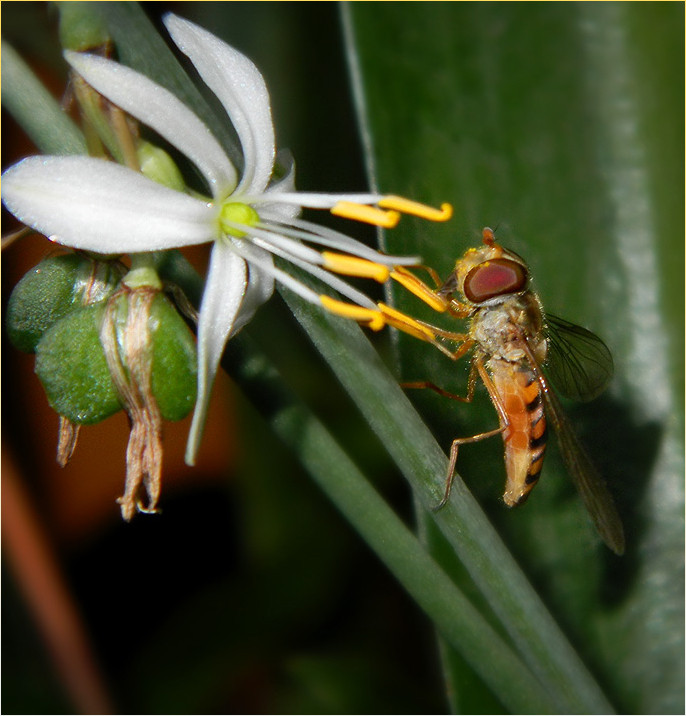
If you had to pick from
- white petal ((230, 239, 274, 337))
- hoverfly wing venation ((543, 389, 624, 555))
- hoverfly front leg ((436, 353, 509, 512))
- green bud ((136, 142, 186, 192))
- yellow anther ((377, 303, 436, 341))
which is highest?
green bud ((136, 142, 186, 192))

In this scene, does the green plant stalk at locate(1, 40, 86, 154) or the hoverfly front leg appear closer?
the green plant stalk at locate(1, 40, 86, 154)

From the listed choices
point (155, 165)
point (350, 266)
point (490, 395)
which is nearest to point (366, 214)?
point (350, 266)

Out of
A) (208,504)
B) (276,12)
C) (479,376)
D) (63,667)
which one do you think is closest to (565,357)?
(479,376)

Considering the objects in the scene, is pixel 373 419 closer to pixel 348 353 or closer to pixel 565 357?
pixel 348 353

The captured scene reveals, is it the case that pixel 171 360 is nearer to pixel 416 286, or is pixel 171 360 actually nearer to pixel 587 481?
pixel 416 286

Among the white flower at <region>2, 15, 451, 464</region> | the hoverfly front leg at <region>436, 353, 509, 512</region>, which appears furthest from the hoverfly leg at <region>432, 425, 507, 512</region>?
the white flower at <region>2, 15, 451, 464</region>

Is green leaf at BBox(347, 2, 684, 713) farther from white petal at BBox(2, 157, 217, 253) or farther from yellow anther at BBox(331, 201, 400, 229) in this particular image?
white petal at BBox(2, 157, 217, 253)
